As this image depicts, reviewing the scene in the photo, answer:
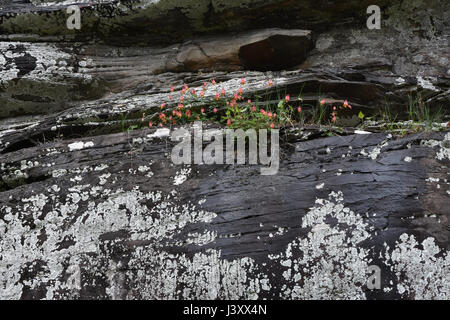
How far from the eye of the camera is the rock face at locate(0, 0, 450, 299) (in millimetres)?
3895

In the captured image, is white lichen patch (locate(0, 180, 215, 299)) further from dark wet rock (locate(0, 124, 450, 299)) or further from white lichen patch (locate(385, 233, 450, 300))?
white lichen patch (locate(385, 233, 450, 300))

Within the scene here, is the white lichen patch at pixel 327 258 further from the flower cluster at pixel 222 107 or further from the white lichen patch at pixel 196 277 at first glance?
the flower cluster at pixel 222 107

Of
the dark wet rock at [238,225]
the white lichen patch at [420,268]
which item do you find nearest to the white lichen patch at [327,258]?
the dark wet rock at [238,225]

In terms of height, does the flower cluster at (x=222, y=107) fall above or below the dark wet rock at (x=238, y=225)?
above

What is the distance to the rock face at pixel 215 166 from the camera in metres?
3.89

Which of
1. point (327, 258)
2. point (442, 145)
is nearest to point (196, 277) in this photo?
point (327, 258)
